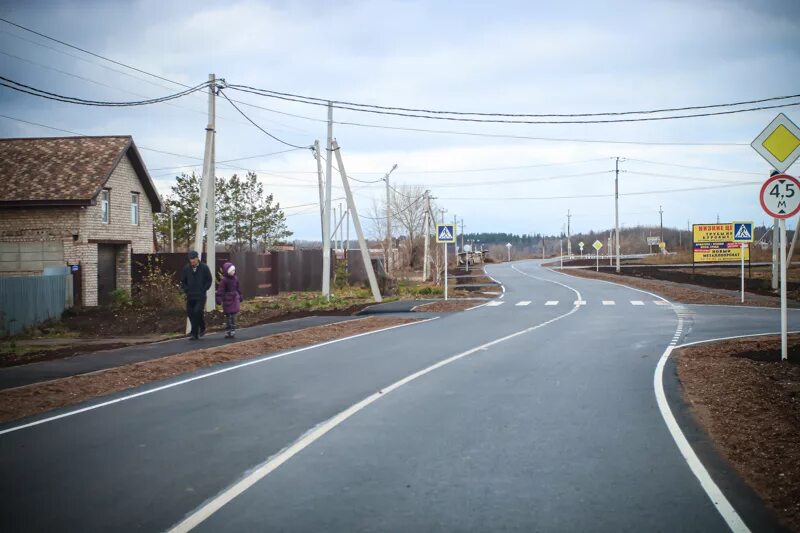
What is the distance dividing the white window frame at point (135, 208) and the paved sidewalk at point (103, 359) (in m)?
16.5

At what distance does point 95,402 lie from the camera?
916cm

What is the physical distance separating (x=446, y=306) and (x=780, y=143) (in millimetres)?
16596

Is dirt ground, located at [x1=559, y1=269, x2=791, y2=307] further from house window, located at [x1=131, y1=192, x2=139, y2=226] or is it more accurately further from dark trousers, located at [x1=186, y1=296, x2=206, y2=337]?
house window, located at [x1=131, y1=192, x2=139, y2=226]

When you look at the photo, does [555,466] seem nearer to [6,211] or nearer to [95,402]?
[95,402]

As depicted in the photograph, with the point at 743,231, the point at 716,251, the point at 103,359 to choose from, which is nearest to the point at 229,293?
the point at 103,359

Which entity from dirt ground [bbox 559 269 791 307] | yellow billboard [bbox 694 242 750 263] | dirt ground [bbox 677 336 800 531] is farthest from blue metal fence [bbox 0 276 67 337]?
yellow billboard [bbox 694 242 750 263]

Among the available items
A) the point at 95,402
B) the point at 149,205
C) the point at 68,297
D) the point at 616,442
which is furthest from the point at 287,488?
the point at 149,205

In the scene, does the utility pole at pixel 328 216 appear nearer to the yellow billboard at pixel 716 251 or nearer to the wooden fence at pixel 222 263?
the wooden fence at pixel 222 263

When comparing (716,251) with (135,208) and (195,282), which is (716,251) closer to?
(135,208)

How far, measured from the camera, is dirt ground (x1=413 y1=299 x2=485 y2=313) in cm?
2598

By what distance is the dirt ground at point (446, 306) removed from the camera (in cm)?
2598

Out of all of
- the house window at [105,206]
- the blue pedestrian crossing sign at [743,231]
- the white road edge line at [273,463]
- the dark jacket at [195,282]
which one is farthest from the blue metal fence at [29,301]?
the blue pedestrian crossing sign at [743,231]

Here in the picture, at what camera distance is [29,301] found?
22.6m

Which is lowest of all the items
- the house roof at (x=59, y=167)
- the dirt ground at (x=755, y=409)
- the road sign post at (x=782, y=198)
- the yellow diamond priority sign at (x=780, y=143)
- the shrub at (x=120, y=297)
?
the dirt ground at (x=755, y=409)
